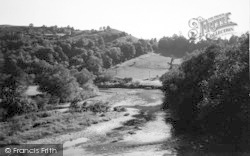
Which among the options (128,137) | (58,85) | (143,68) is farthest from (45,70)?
(143,68)

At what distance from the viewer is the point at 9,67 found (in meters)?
116

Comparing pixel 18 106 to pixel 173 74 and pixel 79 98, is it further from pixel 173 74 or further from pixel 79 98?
pixel 173 74

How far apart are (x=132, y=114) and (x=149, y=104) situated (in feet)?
51.1

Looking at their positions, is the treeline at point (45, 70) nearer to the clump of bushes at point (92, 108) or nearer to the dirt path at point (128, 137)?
the clump of bushes at point (92, 108)

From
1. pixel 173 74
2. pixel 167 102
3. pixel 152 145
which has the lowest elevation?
pixel 152 145

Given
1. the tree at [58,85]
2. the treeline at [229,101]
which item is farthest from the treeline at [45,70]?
the treeline at [229,101]

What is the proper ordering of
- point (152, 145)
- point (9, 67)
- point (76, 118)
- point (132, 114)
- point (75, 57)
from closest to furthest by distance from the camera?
point (152, 145) < point (76, 118) < point (132, 114) < point (9, 67) < point (75, 57)

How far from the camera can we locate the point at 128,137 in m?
55.3

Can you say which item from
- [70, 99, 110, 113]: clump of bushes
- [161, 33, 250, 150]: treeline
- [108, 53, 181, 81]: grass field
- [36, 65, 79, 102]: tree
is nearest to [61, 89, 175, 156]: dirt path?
[70, 99, 110, 113]: clump of bushes

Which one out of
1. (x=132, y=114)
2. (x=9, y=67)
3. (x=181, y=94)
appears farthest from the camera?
(x=9, y=67)

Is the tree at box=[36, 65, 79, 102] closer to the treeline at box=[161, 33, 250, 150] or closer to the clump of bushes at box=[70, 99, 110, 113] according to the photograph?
the clump of bushes at box=[70, 99, 110, 113]

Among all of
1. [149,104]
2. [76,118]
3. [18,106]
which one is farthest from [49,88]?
[149,104]

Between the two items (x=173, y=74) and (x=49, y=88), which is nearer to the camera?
(x=173, y=74)

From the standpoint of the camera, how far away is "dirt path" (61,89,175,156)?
47.5 metres
